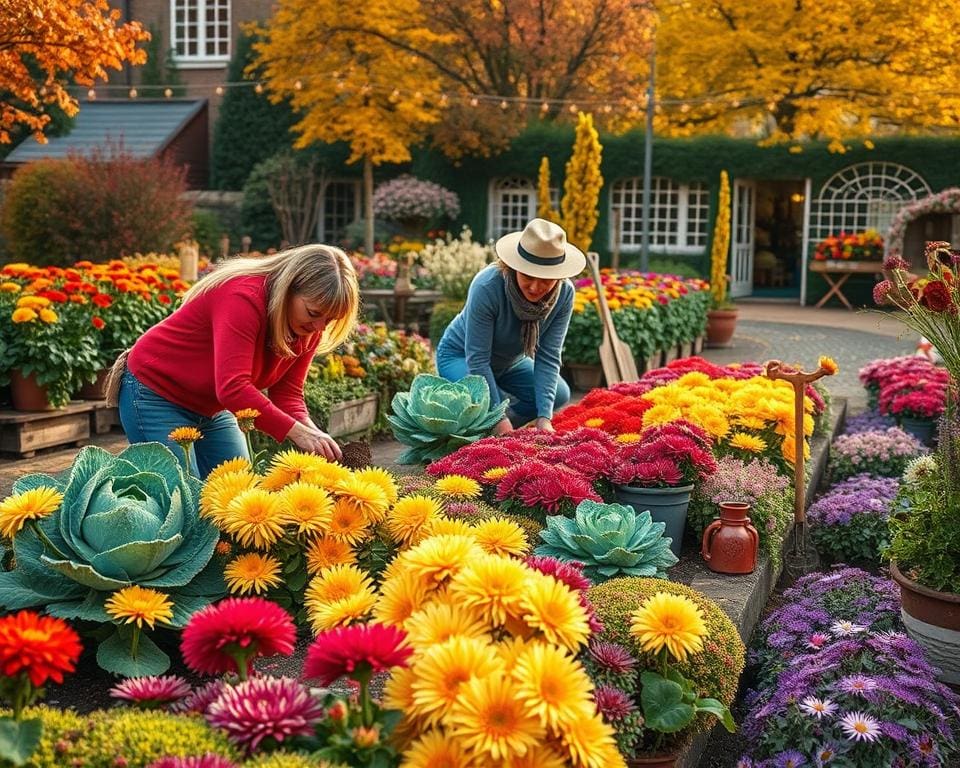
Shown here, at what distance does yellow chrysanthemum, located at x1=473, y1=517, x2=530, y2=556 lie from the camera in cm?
220

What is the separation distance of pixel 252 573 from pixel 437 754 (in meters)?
1.03

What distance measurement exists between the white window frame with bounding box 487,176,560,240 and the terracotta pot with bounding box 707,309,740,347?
31.1 feet

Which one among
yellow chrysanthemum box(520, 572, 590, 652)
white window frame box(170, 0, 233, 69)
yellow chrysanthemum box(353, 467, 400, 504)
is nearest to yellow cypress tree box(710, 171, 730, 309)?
yellow chrysanthemum box(353, 467, 400, 504)

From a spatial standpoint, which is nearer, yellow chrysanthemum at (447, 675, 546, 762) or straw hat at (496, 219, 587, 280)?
yellow chrysanthemum at (447, 675, 546, 762)

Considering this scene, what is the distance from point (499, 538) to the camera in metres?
2.20

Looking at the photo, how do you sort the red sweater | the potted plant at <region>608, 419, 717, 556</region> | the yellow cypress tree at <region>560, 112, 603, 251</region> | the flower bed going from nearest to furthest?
the red sweater, the potted plant at <region>608, 419, 717, 556</region>, the flower bed, the yellow cypress tree at <region>560, 112, 603, 251</region>

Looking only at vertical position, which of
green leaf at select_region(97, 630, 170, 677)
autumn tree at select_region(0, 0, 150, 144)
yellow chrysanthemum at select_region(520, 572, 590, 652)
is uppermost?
autumn tree at select_region(0, 0, 150, 144)

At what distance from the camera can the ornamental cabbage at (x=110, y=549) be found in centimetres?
247

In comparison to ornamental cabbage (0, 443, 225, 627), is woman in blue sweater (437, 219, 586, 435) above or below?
above

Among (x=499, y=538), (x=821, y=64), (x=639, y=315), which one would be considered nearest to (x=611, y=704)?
(x=499, y=538)

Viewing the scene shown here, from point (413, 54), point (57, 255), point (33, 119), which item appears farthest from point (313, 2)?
point (33, 119)

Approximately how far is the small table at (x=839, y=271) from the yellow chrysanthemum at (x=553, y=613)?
19.6m

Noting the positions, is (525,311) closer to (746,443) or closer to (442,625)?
(746,443)

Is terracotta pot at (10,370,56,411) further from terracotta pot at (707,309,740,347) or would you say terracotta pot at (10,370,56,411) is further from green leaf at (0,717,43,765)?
terracotta pot at (707,309,740,347)
